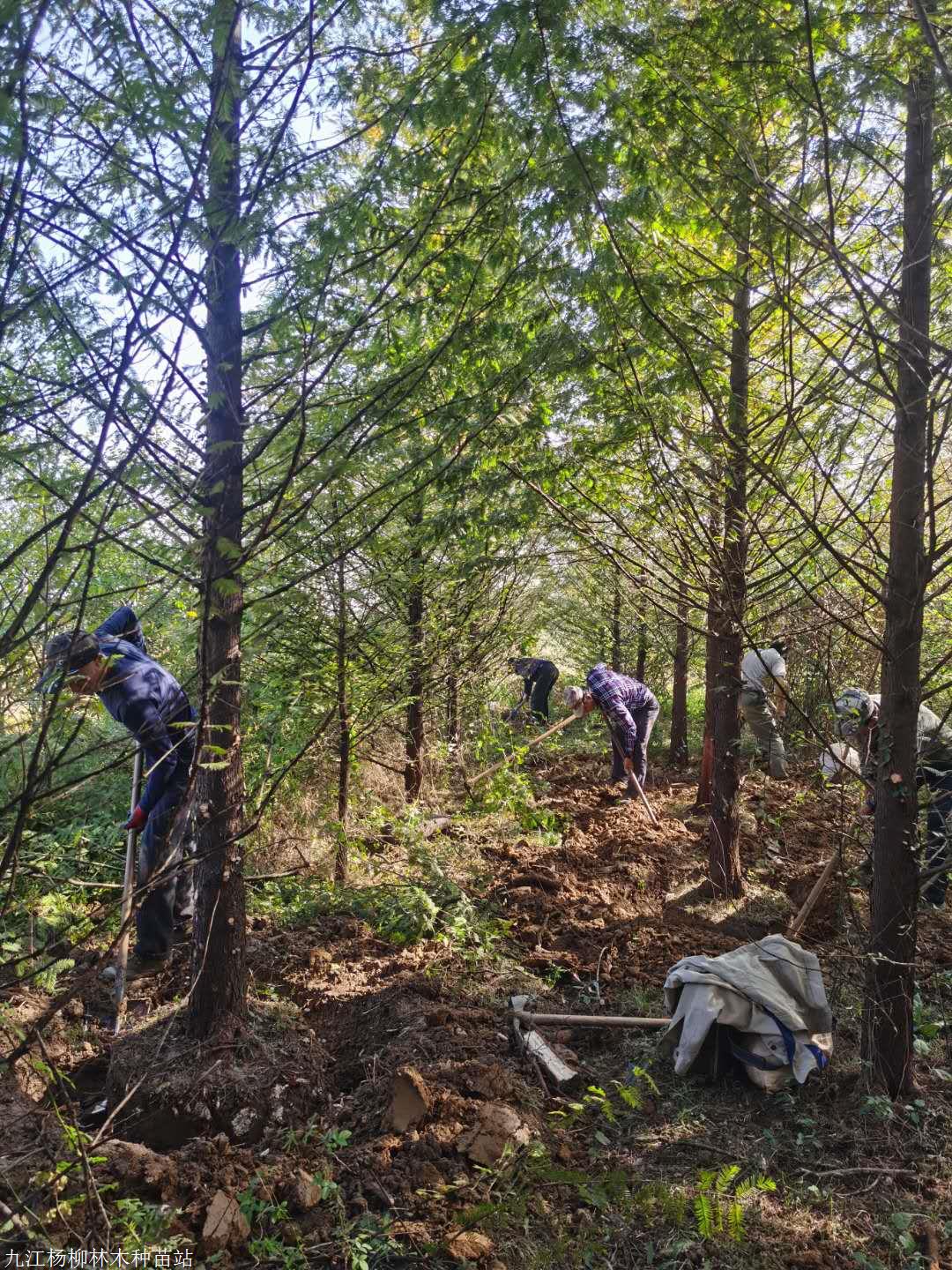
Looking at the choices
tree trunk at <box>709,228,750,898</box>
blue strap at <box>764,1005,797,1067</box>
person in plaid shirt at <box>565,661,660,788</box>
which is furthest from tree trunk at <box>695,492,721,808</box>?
blue strap at <box>764,1005,797,1067</box>

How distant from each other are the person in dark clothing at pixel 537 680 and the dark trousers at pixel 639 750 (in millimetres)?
3258

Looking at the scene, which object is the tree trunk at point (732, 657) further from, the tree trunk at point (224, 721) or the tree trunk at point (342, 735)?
the tree trunk at point (224, 721)

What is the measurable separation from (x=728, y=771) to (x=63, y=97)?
17.9 ft

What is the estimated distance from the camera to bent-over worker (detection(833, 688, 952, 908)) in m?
3.23

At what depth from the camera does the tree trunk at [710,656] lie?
4.45 m

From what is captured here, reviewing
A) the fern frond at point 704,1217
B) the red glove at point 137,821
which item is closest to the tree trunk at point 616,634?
the red glove at point 137,821

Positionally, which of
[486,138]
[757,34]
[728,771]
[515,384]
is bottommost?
[728,771]

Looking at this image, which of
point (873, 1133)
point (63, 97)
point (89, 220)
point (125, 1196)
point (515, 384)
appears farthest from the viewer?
point (515, 384)

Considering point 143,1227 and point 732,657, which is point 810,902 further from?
point 143,1227

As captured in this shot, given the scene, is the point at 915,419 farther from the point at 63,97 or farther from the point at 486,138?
the point at 63,97

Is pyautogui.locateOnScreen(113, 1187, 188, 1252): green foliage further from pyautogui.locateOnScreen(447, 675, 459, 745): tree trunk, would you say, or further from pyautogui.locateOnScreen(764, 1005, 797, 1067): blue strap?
pyautogui.locateOnScreen(447, 675, 459, 745): tree trunk

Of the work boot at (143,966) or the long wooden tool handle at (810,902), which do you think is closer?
the work boot at (143,966)

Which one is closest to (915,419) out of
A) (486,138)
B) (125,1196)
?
(486,138)

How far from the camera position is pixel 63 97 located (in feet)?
6.09
